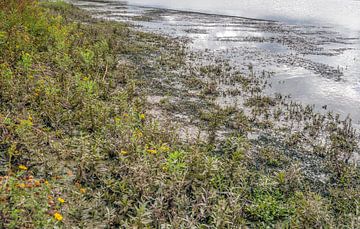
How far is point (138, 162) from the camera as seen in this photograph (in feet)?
23.8

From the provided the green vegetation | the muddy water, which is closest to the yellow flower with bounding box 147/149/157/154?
the green vegetation

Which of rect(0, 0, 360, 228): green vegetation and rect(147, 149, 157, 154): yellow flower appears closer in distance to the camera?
rect(0, 0, 360, 228): green vegetation

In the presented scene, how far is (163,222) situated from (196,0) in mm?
70892

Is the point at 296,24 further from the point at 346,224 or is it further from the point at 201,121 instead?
the point at 346,224

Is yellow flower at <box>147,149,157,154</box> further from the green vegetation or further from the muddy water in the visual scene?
the muddy water

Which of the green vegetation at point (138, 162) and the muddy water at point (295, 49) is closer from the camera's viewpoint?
the green vegetation at point (138, 162)

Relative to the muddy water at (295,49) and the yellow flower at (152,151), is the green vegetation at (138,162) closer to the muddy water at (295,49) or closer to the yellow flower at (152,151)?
the yellow flower at (152,151)

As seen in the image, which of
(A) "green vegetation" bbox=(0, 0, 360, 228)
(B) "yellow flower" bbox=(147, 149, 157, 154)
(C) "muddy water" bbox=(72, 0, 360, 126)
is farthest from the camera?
(C) "muddy water" bbox=(72, 0, 360, 126)

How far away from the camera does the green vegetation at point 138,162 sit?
6055 millimetres

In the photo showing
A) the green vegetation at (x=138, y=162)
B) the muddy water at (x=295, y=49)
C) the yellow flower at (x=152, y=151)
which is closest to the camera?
the green vegetation at (x=138, y=162)

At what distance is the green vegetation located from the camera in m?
6.05

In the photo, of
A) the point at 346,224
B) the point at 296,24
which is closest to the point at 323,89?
the point at 346,224

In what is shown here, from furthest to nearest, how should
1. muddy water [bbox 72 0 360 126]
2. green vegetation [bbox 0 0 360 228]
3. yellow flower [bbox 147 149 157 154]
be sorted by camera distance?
muddy water [bbox 72 0 360 126] < yellow flower [bbox 147 149 157 154] < green vegetation [bbox 0 0 360 228]

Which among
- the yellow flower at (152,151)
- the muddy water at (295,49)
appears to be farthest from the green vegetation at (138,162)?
the muddy water at (295,49)
